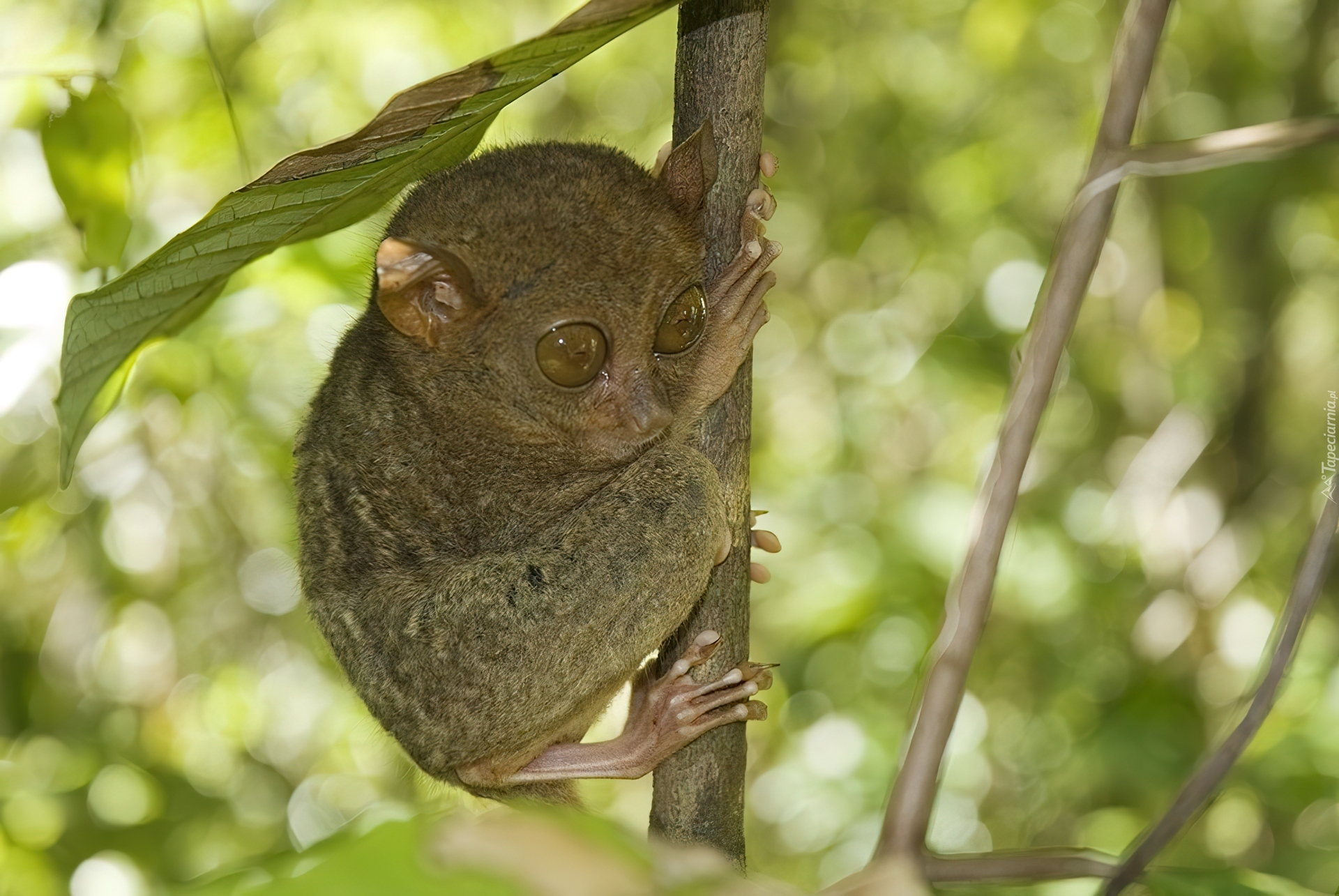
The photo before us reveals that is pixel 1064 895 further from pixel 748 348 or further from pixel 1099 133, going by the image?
pixel 748 348

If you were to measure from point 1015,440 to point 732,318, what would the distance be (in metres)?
1.24

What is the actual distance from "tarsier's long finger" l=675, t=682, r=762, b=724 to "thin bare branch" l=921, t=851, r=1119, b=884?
3.39ft

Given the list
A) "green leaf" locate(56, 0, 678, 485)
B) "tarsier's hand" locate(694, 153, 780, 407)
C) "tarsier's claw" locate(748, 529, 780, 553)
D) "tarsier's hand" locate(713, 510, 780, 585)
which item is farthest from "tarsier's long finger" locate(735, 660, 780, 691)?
"green leaf" locate(56, 0, 678, 485)

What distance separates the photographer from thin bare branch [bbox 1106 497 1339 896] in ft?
2.72

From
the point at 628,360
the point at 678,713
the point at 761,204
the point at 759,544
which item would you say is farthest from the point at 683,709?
the point at 761,204

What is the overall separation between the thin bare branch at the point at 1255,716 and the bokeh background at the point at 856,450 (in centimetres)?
207

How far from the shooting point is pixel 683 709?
1912 millimetres

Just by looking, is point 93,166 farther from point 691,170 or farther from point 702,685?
point 702,685

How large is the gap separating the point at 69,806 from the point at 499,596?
203 cm

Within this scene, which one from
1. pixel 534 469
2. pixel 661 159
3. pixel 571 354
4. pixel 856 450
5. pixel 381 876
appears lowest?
pixel 381 876

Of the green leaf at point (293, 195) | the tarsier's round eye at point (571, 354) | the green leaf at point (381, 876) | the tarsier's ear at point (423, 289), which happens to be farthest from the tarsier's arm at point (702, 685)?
the green leaf at point (381, 876)

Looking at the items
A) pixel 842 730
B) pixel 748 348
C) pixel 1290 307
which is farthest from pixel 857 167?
pixel 748 348

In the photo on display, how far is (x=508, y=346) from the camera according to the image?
2076 mm

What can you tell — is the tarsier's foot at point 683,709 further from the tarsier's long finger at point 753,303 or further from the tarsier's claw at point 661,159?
the tarsier's claw at point 661,159
